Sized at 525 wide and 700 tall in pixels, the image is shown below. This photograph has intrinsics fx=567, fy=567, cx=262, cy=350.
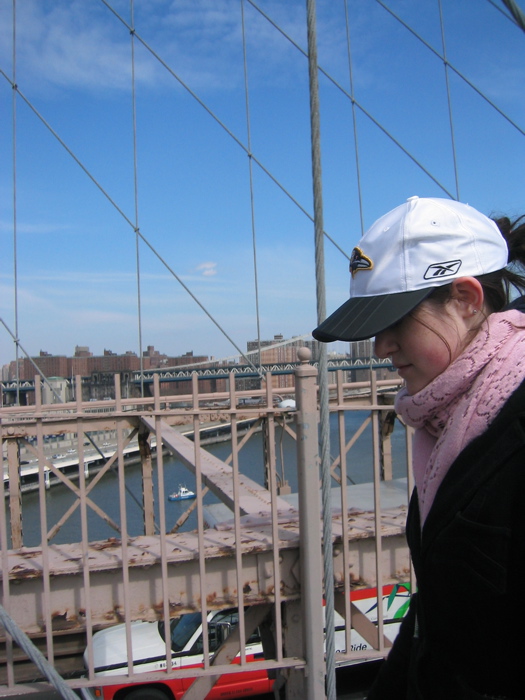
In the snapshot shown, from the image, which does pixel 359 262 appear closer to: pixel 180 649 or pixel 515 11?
pixel 515 11

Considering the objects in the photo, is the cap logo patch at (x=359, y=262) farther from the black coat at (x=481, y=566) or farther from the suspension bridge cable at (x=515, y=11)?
the suspension bridge cable at (x=515, y=11)

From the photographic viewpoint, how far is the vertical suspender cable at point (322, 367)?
2.16 m

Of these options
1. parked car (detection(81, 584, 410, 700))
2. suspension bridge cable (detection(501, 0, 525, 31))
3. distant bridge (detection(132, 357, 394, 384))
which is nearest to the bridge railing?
suspension bridge cable (detection(501, 0, 525, 31))

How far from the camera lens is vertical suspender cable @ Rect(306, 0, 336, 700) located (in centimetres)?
216

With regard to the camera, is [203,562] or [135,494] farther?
[135,494]

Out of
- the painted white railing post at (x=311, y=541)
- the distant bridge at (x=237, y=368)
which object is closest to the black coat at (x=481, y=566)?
the painted white railing post at (x=311, y=541)

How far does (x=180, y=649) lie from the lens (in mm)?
6828

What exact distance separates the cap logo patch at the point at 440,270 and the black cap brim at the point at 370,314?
0.07 ft

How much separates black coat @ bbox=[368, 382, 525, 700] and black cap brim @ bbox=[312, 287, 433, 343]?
8.2 inches

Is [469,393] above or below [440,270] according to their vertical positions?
below

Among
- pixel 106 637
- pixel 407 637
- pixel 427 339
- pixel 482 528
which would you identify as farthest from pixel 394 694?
pixel 106 637

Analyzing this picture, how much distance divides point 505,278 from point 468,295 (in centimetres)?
15

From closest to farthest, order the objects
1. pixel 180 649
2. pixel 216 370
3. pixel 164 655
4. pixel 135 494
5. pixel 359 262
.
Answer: pixel 359 262, pixel 216 370, pixel 180 649, pixel 164 655, pixel 135 494

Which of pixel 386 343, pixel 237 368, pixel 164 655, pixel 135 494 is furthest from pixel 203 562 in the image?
pixel 135 494
